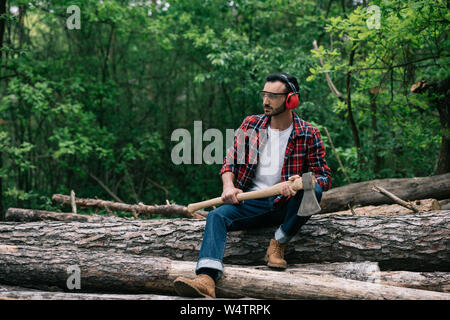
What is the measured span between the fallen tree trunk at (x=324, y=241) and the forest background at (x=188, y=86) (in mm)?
2697

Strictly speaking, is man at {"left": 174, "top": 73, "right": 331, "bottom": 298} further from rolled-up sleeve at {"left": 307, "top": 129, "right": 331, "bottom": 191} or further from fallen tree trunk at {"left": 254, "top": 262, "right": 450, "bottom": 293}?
fallen tree trunk at {"left": 254, "top": 262, "right": 450, "bottom": 293}

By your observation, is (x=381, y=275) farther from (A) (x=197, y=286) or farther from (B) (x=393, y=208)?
(B) (x=393, y=208)

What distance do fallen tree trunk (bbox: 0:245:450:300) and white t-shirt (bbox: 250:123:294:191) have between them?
79 centimetres

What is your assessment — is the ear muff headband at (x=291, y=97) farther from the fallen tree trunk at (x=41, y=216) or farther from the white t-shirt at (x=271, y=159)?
the fallen tree trunk at (x=41, y=216)

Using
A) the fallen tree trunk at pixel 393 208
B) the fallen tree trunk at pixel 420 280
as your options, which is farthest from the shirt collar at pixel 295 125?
the fallen tree trunk at pixel 393 208

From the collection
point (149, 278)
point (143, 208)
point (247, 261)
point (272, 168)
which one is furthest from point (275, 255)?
point (143, 208)

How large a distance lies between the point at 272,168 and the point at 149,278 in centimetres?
138

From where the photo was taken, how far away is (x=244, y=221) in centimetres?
369

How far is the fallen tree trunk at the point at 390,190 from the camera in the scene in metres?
5.73

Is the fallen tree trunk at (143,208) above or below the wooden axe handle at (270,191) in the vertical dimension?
below

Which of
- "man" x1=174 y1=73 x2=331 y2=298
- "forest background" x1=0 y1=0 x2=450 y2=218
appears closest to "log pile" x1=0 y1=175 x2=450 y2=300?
"man" x1=174 y1=73 x2=331 y2=298

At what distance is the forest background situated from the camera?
6.59 meters
